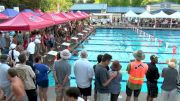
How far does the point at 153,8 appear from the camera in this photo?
59.2m

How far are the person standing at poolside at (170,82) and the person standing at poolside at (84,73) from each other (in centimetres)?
164

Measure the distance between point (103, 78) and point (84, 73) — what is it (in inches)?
35.9

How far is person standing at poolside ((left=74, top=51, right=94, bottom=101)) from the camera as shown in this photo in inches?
296

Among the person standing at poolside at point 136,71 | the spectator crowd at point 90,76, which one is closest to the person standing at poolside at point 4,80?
the spectator crowd at point 90,76

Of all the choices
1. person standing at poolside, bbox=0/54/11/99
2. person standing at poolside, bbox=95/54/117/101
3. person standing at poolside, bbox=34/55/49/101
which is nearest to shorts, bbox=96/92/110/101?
person standing at poolside, bbox=95/54/117/101

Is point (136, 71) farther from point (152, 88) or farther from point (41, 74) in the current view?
point (41, 74)

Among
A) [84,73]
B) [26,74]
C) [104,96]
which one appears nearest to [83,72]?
[84,73]

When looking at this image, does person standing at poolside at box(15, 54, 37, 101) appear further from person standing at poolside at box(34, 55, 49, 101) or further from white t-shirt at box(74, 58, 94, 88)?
white t-shirt at box(74, 58, 94, 88)

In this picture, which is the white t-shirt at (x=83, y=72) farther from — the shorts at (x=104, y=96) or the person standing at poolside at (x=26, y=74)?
the person standing at poolside at (x=26, y=74)

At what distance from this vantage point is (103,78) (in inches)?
265

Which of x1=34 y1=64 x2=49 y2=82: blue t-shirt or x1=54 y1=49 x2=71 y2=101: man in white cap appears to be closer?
x1=54 y1=49 x2=71 y2=101: man in white cap

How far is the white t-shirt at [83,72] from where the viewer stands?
7516 mm

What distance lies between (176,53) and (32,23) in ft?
39.0

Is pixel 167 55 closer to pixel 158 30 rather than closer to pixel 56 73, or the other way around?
pixel 56 73
